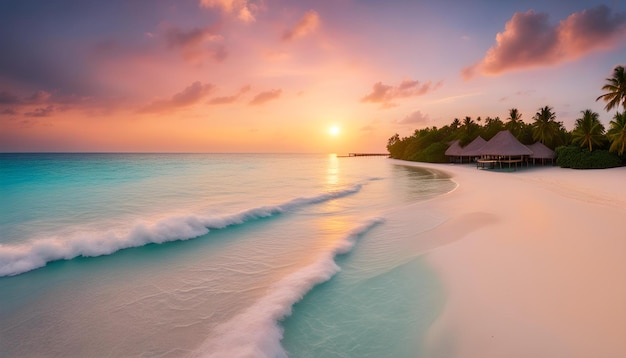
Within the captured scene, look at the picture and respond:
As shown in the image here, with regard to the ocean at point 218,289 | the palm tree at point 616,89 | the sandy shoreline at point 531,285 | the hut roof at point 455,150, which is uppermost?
the palm tree at point 616,89

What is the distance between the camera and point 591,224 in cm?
781

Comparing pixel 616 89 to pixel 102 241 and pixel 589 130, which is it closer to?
pixel 589 130

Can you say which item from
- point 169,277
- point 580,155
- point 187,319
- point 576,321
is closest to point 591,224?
point 576,321

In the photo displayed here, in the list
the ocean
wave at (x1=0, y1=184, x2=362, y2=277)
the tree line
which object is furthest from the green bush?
wave at (x1=0, y1=184, x2=362, y2=277)

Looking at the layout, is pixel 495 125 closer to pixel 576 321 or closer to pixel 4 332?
pixel 576 321

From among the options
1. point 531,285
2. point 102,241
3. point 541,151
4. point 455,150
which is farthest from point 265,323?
point 455,150

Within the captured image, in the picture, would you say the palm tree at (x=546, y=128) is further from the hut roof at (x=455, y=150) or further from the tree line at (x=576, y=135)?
the hut roof at (x=455, y=150)

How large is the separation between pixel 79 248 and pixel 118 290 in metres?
2.95

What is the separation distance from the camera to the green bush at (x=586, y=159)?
94.4ft

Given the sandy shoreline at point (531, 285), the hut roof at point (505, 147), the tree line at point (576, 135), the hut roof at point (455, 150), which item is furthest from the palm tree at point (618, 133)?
the sandy shoreline at point (531, 285)

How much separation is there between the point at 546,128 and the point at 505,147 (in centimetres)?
770

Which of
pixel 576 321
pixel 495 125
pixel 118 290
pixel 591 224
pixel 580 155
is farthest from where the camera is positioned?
pixel 495 125

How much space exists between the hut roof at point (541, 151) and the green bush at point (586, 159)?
255 centimetres

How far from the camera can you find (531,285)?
175 inches
